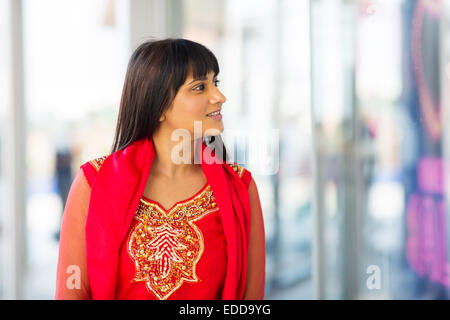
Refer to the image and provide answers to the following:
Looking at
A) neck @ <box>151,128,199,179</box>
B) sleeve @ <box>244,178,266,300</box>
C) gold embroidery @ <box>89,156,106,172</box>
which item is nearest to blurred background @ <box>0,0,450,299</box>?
sleeve @ <box>244,178,266,300</box>

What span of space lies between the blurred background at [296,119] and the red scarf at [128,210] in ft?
3.13

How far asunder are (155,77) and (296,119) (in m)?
1.17

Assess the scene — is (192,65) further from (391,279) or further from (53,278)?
(53,278)

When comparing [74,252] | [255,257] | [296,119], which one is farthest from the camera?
[296,119]

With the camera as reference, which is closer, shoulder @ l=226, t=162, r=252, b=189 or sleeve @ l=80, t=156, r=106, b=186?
sleeve @ l=80, t=156, r=106, b=186

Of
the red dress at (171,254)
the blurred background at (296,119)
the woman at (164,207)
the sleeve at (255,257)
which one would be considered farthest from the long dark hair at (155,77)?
the blurred background at (296,119)

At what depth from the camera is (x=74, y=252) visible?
109cm

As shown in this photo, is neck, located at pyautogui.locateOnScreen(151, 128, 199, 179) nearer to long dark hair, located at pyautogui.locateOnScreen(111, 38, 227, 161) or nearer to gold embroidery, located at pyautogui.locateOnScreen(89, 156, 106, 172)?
long dark hair, located at pyautogui.locateOnScreen(111, 38, 227, 161)

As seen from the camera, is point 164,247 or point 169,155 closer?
point 164,247

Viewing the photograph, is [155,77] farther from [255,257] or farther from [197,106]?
[255,257]

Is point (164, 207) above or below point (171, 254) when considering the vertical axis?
above

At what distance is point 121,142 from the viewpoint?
1.23 metres

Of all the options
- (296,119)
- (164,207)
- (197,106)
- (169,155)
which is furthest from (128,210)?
(296,119)

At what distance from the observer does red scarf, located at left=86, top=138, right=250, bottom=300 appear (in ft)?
3.48
